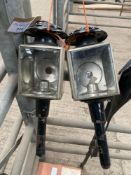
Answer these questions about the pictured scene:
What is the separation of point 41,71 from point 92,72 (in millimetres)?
139

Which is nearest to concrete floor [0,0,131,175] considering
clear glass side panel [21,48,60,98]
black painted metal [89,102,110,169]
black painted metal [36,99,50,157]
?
black painted metal [36,99,50,157]

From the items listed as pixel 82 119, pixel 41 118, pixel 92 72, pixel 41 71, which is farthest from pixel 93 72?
pixel 82 119

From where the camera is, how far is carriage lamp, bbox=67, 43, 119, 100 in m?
0.60

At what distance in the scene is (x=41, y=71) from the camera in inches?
25.5

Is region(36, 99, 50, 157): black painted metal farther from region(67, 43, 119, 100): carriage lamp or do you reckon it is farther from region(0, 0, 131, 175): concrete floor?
region(0, 0, 131, 175): concrete floor

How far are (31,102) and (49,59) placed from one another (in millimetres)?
313

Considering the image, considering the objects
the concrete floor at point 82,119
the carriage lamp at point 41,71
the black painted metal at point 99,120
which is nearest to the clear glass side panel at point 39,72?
the carriage lamp at point 41,71

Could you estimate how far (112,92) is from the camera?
61 cm

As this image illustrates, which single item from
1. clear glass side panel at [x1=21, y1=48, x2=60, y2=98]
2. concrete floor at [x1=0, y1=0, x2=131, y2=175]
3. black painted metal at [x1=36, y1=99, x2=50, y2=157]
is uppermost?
clear glass side panel at [x1=21, y1=48, x2=60, y2=98]

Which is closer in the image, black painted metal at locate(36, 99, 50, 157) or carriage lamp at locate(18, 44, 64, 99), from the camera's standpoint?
carriage lamp at locate(18, 44, 64, 99)

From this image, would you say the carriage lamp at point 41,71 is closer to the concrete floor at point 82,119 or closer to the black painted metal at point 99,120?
the black painted metal at point 99,120

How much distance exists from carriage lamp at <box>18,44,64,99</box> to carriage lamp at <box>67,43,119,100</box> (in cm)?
3

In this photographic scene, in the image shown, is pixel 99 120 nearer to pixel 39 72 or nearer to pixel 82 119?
pixel 39 72

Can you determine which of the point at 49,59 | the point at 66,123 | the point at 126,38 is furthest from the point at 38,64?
the point at 126,38
